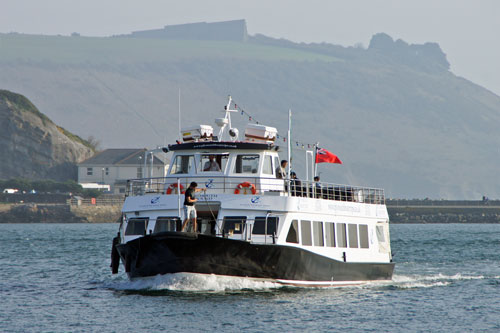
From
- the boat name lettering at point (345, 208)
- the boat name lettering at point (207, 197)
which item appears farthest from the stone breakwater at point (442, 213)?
the boat name lettering at point (207, 197)

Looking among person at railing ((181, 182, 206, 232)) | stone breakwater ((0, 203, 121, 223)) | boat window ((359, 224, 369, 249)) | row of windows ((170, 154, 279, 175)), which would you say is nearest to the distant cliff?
stone breakwater ((0, 203, 121, 223))

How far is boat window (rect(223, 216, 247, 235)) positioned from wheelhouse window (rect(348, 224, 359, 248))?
5.74 meters

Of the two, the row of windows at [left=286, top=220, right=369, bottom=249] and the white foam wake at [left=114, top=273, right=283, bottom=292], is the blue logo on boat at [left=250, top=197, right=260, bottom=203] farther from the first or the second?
the white foam wake at [left=114, top=273, right=283, bottom=292]

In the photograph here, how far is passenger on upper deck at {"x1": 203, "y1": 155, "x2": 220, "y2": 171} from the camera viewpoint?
32531mm

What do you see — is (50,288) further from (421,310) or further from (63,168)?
(63,168)

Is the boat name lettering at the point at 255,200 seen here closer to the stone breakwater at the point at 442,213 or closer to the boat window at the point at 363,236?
the boat window at the point at 363,236

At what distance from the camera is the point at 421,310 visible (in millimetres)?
29266

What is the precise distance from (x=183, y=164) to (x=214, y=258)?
19.0 ft

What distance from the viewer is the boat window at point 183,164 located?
33000mm

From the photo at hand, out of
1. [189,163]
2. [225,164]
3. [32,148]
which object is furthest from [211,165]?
[32,148]

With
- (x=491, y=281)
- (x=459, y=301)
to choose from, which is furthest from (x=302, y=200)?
(x=491, y=281)

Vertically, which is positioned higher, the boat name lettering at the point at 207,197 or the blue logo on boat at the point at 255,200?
the boat name lettering at the point at 207,197

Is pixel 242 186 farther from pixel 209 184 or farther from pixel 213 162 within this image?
pixel 213 162

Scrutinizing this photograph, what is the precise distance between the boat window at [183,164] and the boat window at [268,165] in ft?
8.99
